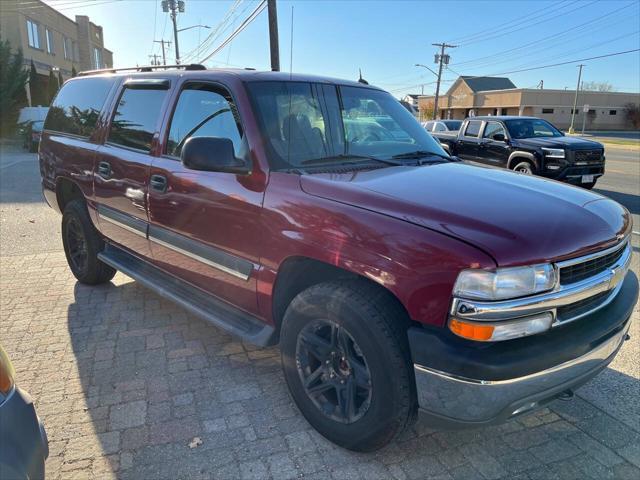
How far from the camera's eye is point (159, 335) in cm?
395

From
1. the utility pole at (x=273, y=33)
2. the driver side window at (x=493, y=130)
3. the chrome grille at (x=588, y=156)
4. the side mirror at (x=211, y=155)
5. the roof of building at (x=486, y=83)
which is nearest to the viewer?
the side mirror at (x=211, y=155)

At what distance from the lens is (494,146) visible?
1146 cm

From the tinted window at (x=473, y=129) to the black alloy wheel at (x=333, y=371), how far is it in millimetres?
10692

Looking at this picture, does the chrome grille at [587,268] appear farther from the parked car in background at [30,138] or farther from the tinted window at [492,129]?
the parked car in background at [30,138]

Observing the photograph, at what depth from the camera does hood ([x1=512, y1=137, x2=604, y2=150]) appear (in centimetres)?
1049

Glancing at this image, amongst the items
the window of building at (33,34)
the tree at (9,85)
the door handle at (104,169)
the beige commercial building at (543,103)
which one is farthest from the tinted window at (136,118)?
the beige commercial building at (543,103)

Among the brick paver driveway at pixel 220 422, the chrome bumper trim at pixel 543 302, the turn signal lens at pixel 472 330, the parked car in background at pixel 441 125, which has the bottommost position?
the brick paver driveway at pixel 220 422

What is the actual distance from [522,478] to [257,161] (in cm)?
219

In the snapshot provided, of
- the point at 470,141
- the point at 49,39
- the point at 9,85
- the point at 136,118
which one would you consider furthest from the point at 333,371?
the point at 49,39

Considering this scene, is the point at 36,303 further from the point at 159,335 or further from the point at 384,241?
the point at 384,241

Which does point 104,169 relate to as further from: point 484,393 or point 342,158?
point 484,393

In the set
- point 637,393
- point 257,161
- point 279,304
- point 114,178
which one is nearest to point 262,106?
point 257,161

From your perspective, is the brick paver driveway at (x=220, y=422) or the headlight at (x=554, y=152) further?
the headlight at (x=554, y=152)

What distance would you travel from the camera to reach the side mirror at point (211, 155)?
9.07ft
